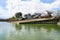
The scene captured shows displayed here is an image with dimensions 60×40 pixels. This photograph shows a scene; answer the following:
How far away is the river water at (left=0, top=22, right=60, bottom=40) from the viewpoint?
7.37ft

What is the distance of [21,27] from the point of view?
2332 mm

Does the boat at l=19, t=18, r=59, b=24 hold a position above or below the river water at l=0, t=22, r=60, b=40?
above

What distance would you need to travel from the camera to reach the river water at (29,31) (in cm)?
225

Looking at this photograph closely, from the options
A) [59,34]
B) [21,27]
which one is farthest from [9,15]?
[59,34]

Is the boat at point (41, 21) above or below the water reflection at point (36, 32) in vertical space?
above

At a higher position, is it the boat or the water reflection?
the boat

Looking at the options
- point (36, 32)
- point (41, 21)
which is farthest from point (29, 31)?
point (41, 21)

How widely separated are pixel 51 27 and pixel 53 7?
326 mm

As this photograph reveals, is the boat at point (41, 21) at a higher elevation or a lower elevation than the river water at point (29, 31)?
higher

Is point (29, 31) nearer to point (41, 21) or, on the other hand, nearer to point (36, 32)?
point (36, 32)

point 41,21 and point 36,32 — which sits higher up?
point 41,21

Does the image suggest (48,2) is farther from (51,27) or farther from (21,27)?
(21,27)

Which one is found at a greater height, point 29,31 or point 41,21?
point 41,21

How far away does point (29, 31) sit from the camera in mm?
2305
